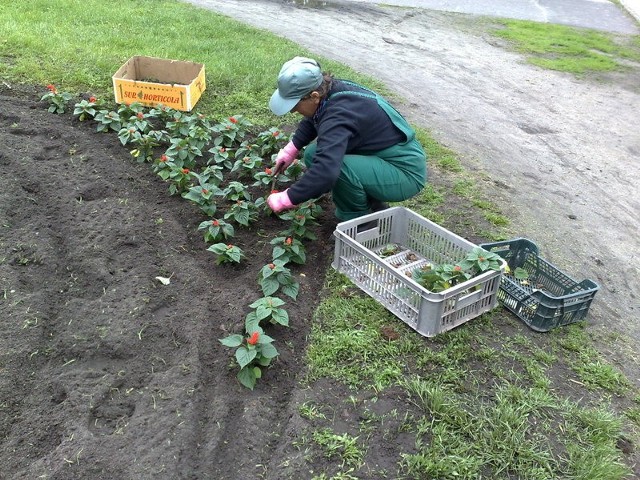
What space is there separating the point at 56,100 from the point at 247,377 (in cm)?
378

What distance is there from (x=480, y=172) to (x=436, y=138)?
31.1 inches

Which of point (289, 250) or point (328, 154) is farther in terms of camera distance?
point (289, 250)

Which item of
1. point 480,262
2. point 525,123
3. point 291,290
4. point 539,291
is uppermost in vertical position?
point 480,262

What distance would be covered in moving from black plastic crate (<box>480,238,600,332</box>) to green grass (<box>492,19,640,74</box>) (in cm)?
567

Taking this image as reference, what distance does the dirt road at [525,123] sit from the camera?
13.8 feet

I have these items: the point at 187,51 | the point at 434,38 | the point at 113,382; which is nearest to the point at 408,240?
the point at 113,382

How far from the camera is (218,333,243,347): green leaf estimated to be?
2.84 m

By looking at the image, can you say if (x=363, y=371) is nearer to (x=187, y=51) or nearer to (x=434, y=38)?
(x=187, y=51)

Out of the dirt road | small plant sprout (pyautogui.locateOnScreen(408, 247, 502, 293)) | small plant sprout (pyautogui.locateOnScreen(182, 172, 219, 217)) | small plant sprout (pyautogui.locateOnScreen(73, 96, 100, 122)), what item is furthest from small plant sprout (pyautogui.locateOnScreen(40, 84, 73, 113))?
small plant sprout (pyautogui.locateOnScreen(408, 247, 502, 293))

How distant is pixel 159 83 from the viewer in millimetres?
5773

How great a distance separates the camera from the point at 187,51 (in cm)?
717

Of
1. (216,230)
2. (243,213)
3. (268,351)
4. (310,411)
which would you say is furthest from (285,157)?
(310,411)

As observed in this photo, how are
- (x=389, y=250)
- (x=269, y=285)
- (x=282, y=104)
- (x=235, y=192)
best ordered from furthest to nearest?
(x=235, y=192) → (x=389, y=250) → (x=282, y=104) → (x=269, y=285)

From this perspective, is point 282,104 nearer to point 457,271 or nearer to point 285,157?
point 285,157
